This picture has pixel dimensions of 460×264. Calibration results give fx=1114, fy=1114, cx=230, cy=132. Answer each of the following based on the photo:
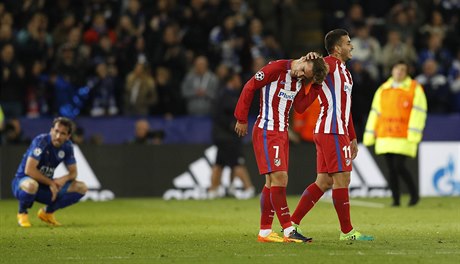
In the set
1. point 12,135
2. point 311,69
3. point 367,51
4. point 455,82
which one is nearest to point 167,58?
point 12,135

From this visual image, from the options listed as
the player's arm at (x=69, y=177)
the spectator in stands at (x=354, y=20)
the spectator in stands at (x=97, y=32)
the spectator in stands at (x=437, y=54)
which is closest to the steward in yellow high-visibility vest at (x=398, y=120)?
the player's arm at (x=69, y=177)

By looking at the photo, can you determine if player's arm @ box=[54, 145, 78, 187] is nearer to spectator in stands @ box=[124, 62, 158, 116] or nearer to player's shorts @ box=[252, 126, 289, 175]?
player's shorts @ box=[252, 126, 289, 175]

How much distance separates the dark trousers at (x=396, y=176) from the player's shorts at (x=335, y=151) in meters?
6.21

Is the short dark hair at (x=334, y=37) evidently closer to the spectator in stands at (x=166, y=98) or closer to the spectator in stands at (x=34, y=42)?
the spectator in stands at (x=166, y=98)

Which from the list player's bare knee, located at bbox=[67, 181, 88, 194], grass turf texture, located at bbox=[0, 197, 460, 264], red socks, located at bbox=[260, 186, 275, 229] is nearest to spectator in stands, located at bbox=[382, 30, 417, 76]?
grass turf texture, located at bbox=[0, 197, 460, 264]

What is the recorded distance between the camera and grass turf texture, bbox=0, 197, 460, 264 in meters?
9.63

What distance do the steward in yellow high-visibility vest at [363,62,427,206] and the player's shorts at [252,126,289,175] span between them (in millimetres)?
5978

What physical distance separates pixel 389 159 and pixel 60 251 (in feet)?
26.7

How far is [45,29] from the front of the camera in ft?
72.9

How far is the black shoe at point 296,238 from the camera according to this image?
10.9 meters

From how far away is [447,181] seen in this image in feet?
66.3

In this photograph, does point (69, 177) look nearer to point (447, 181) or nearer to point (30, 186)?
point (30, 186)

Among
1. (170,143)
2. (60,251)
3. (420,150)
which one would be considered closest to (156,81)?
(170,143)

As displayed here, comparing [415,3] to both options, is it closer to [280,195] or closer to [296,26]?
[296,26]
